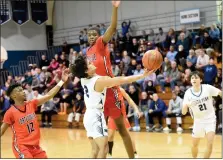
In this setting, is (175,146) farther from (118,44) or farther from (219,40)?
(118,44)

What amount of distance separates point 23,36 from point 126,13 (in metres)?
6.68

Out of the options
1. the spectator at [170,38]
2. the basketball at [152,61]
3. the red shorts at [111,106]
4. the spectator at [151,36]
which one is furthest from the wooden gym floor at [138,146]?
the spectator at [151,36]

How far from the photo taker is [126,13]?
22969 millimetres

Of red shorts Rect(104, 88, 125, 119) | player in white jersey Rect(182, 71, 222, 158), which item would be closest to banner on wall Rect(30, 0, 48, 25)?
player in white jersey Rect(182, 71, 222, 158)

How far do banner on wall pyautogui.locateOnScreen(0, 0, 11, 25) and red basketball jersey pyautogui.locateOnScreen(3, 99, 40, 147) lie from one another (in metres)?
18.4

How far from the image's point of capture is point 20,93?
6.15 m

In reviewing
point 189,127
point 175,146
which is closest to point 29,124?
point 175,146

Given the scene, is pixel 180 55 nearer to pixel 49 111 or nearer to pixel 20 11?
pixel 49 111

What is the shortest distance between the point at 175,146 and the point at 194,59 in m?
5.23

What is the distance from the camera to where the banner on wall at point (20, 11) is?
23.8 metres

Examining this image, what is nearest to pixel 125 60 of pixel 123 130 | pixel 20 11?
pixel 20 11

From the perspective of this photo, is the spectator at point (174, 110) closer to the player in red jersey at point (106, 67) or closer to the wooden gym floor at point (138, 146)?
the wooden gym floor at point (138, 146)

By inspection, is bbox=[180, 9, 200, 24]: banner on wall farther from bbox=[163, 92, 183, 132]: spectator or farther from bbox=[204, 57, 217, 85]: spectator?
bbox=[163, 92, 183, 132]: spectator

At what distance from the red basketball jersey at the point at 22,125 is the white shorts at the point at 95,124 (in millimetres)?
791
